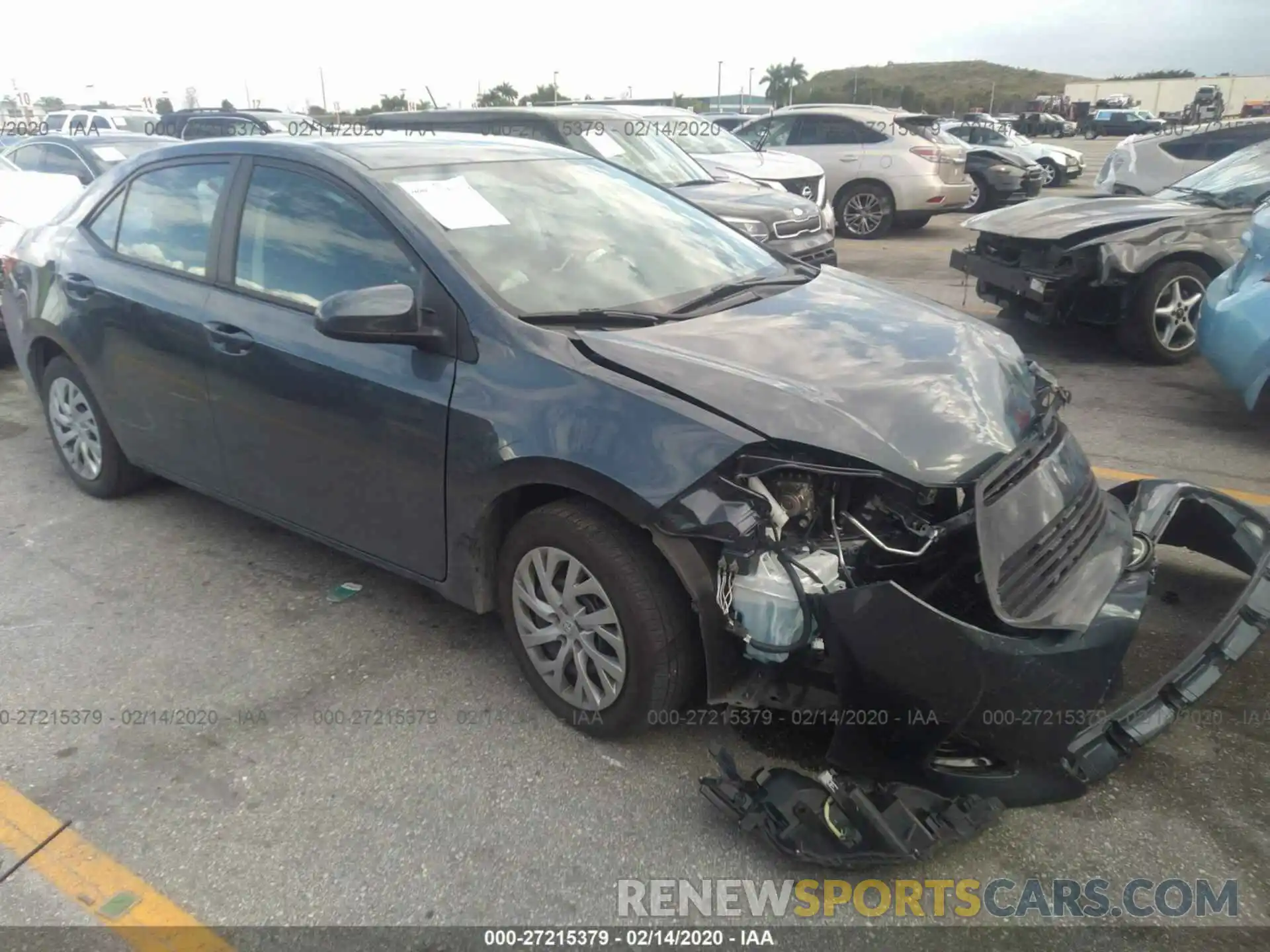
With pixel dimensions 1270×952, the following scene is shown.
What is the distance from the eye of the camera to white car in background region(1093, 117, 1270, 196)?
36.3ft

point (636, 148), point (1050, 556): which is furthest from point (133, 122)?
point (1050, 556)

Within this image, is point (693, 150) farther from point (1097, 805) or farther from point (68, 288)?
point (1097, 805)

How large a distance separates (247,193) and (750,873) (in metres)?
2.96

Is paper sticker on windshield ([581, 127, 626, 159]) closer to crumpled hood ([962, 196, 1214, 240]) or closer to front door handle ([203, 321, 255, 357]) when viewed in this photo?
crumpled hood ([962, 196, 1214, 240])

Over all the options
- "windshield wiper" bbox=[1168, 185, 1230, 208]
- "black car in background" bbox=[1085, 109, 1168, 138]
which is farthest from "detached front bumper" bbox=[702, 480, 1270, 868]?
"black car in background" bbox=[1085, 109, 1168, 138]

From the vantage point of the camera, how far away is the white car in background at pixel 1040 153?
19734 millimetres

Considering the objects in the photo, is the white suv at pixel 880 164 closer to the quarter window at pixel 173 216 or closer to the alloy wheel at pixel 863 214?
the alloy wheel at pixel 863 214

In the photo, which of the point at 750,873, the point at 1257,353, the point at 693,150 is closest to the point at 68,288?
the point at 750,873

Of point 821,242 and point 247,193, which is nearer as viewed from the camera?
point 247,193

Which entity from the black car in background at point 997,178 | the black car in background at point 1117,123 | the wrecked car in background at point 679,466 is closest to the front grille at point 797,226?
the wrecked car in background at point 679,466

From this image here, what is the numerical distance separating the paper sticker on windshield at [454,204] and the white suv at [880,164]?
35.5 ft

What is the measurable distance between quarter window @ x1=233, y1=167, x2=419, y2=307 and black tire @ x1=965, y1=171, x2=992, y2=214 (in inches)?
564

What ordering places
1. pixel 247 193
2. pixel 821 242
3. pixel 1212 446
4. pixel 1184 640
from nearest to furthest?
pixel 1184 640 → pixel 247 193 → pixel 1212 446 → pixel 821 242

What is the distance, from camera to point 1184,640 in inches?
135
